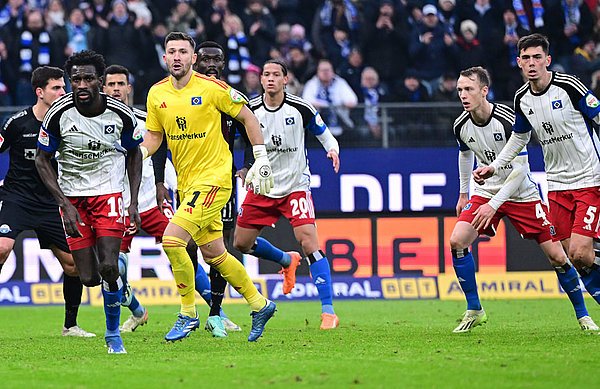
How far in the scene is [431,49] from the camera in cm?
1700

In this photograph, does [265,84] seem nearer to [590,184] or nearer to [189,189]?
[189,189]

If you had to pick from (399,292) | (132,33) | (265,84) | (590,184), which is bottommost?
(399,292)

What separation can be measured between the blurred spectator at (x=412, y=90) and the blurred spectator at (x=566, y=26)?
2.96 m

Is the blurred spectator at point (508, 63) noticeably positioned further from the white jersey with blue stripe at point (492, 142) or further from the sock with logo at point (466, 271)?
the sock with logo at point (466, 271)

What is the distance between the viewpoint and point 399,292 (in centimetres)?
1524

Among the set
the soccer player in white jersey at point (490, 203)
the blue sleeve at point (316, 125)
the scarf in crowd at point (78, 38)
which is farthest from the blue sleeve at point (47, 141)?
the scarf in crowd at point (78, 38)

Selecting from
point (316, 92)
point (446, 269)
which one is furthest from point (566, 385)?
point (316, 92)

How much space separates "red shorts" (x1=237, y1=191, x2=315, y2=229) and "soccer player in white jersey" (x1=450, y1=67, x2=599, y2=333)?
1.86m

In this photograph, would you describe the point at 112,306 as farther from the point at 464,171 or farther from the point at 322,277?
the point at 464,171

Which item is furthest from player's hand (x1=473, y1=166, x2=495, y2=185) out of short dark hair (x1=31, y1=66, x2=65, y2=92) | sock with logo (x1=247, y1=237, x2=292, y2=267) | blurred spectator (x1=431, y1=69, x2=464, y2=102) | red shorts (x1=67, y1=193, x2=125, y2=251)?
blurred spectator (x1=431, y1=69, x2=464, y2=102)

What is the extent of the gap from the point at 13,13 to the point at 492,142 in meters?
11.8

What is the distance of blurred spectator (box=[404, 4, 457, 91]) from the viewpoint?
16.9 metres

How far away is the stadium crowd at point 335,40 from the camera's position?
16.7m

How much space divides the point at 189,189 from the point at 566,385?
388 cm
